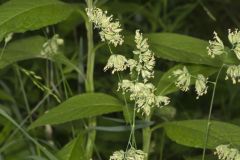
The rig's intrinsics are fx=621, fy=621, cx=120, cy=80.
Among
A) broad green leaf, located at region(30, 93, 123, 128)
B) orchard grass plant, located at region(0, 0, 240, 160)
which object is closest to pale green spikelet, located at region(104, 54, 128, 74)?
orchard grass plant, located at region(0, 0, 240, 160)

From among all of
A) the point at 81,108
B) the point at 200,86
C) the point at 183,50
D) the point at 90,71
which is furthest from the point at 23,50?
the point at 200,86

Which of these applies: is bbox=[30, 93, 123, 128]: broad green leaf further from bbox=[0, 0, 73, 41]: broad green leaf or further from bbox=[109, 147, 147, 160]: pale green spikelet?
bbox=[109, 147, 147, 160]: pale green spikelet

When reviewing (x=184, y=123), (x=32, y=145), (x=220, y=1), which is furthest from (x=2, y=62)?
(x=220, y=1)

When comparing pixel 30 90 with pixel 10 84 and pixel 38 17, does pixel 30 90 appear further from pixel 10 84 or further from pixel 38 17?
pixel 38 17

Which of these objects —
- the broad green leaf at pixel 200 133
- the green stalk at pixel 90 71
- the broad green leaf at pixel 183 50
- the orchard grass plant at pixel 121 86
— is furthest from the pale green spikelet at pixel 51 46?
the broad green leaf at pixel 200 133

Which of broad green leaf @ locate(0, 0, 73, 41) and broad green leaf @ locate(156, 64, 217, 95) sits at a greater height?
broad green leaf @ locate(0, 0, 73, 41)

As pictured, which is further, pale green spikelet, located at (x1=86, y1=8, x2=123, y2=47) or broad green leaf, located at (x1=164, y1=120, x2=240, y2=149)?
broad green leaf, located at (x1=164, y1=120, x2=240, y2=149)
